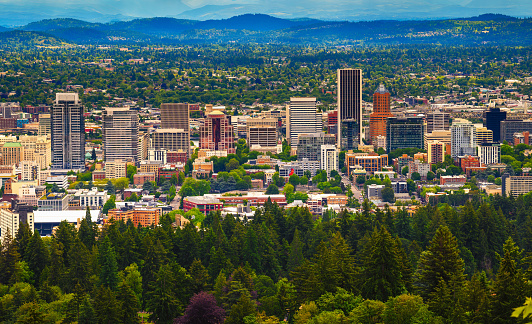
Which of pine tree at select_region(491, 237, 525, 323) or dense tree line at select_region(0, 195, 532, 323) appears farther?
dense tree line at select_region(0, 195, 532, 323)

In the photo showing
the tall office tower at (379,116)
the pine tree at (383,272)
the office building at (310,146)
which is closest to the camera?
the pine tree at (383,272)

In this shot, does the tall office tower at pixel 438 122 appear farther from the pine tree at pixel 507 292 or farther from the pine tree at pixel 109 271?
the pine tree at pixel 507 292

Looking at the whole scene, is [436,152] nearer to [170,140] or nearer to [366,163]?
[366,163]

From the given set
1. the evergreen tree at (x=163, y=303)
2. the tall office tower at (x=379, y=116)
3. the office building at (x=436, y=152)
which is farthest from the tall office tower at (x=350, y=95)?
the evergreen tree at (x=163, y=303)

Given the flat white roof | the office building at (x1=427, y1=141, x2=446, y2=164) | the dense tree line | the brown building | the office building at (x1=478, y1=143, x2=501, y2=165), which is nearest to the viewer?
the dense tree line

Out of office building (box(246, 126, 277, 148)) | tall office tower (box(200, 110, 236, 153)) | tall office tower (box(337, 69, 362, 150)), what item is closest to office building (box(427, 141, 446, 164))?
tall office tower (box(337, 69, 362, 150))

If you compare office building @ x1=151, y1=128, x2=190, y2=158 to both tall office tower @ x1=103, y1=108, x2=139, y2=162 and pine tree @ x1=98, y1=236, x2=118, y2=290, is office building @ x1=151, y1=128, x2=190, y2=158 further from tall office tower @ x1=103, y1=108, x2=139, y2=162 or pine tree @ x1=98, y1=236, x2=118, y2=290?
pine tree @ x1=98, y1=236, x2=118, y2=290

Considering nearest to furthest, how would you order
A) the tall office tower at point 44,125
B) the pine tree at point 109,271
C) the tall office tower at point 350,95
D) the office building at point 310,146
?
the pine tree at point 109,271 < the office building at point 310,146 < the tall office tower at point 44,125 < the tall office tower at point 350,95
